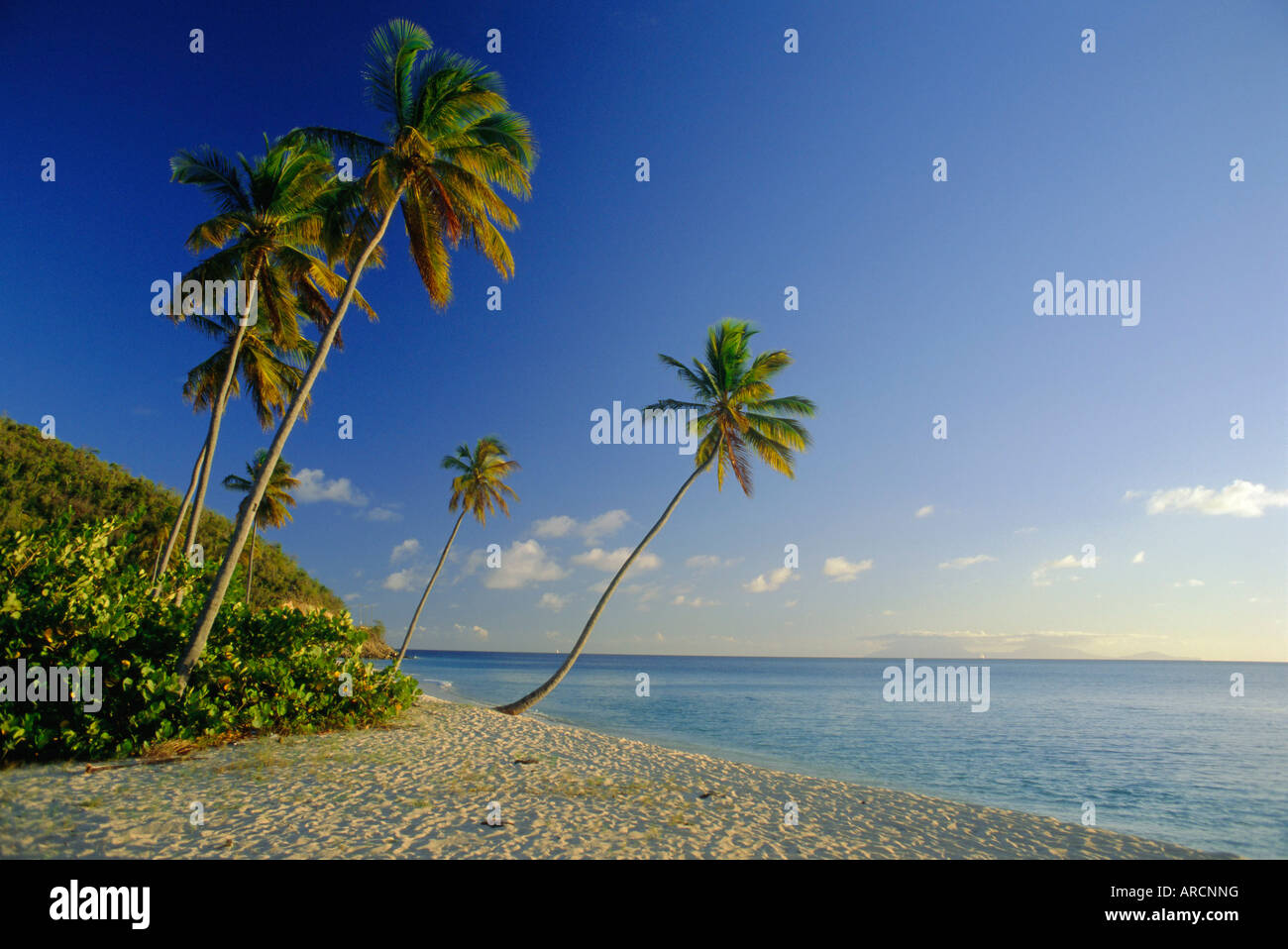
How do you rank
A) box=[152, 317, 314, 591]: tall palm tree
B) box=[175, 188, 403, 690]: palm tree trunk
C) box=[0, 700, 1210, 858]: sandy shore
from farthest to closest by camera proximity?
box=[152, 317, 314, 591]: tall palm tree < box=[175, 188, 403, 690]: palm tree trunk < box=[0, 700, 1210, 858]: sandy shore

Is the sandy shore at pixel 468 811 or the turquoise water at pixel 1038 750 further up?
the sandy shore at pixel 468 811

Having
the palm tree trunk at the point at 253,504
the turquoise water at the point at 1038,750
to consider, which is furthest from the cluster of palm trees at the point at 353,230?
the turquoise water at the point at 1038,750

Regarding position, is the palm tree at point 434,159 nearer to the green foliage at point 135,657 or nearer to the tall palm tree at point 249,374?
the green foliage at point 135,657

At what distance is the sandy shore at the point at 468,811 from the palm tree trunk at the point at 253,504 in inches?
62.0

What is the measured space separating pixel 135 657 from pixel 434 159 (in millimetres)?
9536

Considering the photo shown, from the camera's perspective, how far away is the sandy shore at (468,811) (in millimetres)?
5457

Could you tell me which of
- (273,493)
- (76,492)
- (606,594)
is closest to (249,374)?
(606,594)

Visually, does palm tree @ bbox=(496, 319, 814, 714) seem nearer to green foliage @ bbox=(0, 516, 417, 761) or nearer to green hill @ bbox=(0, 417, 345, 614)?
green foliage @ bbox=(0, 516, 417, 761)

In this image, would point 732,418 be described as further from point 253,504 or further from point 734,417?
point 253,504

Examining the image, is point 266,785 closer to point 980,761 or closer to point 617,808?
point 617,808

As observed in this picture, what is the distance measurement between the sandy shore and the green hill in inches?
855

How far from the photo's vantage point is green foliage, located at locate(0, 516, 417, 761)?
7555mm

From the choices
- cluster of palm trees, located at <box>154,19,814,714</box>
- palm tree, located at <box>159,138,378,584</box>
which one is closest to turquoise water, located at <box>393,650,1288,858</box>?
cluster of palm trees, located at <box>154,19,814,714</box>
